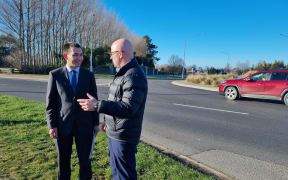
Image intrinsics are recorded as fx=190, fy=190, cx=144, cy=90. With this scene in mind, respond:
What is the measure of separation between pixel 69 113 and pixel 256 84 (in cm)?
1043

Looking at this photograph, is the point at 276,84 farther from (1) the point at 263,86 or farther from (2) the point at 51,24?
(2) the point at 51,24

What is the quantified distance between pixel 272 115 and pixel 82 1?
1518 inches

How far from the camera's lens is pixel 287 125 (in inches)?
235

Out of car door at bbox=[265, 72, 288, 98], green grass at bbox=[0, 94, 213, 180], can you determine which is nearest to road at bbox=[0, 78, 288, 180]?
green grass at bbox=[0, 94, 213, 180]

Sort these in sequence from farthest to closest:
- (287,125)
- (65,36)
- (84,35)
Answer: (84,35)
(65,36)
(287,125)

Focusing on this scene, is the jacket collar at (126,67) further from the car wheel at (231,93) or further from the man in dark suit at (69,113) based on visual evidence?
the car wheel at (231,93)

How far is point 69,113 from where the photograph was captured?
2.40 meters

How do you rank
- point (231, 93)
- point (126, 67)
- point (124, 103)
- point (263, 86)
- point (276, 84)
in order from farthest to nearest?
point (231, 93), point (263, 86), point (276, 84), point (126, 67), point (124, 103)

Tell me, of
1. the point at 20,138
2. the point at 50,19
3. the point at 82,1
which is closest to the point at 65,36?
the point at 50,19

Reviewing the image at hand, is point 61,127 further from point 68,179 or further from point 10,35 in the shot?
point 10,35

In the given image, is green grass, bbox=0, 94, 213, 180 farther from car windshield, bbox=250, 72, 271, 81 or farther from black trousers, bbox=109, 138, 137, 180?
car windshield, bbox=250, 72, 271, 81


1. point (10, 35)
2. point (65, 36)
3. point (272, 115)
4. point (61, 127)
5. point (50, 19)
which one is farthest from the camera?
point (65, 36)

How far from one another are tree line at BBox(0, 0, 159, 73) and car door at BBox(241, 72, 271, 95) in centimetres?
2045

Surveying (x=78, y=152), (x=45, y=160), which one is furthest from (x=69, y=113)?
(x=45, y=160)
